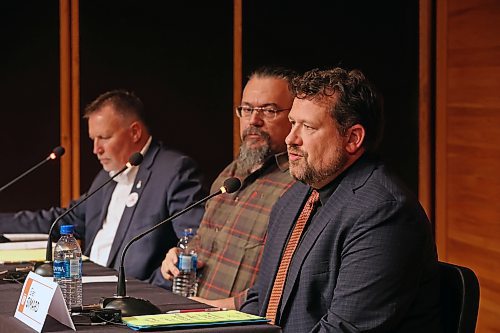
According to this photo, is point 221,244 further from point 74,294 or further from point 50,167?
point 50,167

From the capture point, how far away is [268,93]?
3600 mm

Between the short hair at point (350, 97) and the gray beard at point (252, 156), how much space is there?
30.9 inches

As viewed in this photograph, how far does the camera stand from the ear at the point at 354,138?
8.89 feet

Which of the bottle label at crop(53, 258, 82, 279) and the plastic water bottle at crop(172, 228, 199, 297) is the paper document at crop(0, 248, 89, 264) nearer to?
the plastic water bottle at crop(172, 228, 199, 297)

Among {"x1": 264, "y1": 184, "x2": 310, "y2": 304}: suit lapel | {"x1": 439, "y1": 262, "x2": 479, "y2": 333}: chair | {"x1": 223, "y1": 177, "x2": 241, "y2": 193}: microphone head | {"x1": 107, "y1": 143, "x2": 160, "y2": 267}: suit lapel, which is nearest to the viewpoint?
{"x1": 439, "y1": 262, "x2": 479, "y2": 333}: chair

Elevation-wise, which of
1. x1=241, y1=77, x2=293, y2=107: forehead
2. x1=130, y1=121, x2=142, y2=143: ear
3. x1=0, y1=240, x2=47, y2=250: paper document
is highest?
x1=241, y1=77, x2=293, y2=107: forehead

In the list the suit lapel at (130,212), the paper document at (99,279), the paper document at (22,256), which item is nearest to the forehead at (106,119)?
the suit lapel at (130,212)

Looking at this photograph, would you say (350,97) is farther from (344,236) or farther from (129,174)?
(129,174)

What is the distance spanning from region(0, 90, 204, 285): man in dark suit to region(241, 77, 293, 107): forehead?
27.0 inches

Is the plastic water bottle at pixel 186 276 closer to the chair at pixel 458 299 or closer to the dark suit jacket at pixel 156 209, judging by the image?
the dark suit jacket at pixel 156 209

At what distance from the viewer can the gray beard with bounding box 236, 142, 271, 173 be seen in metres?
3.53

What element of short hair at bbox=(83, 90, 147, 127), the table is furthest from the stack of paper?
short hair at bbox=(83, 90, 147, 127)

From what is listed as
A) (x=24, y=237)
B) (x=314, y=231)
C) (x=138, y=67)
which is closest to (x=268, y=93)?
(x=314, y=231)

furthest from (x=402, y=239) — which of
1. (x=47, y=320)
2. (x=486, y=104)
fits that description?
(x=486, y=104)
